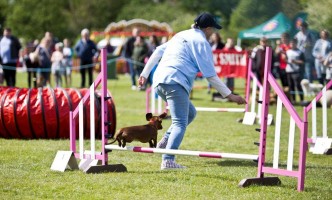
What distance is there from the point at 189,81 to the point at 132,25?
42930 mm

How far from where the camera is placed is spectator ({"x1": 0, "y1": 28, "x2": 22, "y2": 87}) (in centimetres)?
2162

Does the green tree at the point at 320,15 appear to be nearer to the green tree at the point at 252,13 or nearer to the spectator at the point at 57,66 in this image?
the green tree at the point at 252,13

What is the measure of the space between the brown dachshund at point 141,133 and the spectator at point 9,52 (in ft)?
44.8

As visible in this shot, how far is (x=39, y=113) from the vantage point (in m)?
11.2

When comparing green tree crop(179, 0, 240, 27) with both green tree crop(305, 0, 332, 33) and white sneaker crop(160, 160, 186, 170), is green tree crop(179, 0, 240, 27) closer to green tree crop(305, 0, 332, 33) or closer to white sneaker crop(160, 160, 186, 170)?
green tree crop(305, 0, 332, 33)

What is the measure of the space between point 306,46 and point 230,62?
2.67 metres

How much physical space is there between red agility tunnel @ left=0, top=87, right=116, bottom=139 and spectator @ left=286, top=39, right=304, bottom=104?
9.34 metres

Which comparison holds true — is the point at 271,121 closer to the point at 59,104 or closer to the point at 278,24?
the point at 59,104

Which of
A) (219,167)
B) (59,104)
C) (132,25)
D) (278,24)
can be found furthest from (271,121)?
(132,25)

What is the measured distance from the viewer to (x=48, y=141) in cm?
1112

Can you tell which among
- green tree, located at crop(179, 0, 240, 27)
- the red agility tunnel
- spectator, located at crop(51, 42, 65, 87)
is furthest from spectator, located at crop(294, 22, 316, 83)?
green tree, located at crop(179, 0, 240, 27)

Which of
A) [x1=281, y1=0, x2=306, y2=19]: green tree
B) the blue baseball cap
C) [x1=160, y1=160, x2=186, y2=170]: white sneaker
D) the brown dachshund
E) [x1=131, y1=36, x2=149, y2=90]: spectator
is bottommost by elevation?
[x1=131, y1=36, x2=149, y2=90]: spectator

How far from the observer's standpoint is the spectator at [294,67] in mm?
19750

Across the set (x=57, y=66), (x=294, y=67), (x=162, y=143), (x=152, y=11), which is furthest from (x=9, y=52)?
(x=152, y=11)
